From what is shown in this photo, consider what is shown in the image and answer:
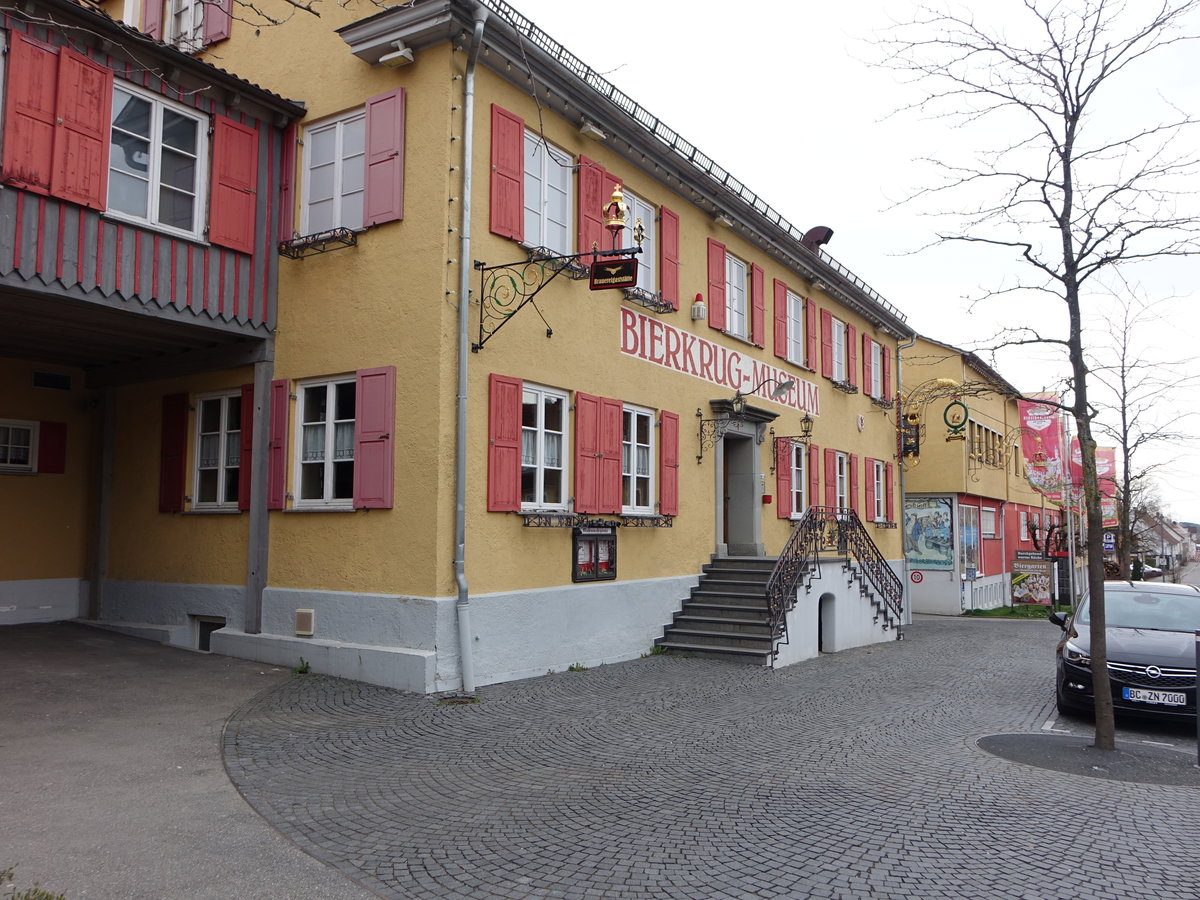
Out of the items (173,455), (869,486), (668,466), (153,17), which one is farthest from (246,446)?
(869,486)

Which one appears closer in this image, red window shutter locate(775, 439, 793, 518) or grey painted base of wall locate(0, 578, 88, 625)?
grey painted base of wall locate(0, 578, 88, 625)

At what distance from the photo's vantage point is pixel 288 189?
1105cm

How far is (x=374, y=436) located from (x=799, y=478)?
33.9 ft

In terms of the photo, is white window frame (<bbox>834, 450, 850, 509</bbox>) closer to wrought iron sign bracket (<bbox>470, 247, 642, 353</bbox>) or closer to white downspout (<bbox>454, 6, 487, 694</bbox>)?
wrought iron sign bracket (<bbox>470, 247, 642, 353</bbox>)

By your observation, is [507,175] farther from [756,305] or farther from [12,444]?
[12,444]

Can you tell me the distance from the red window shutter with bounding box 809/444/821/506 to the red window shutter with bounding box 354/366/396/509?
419 inches

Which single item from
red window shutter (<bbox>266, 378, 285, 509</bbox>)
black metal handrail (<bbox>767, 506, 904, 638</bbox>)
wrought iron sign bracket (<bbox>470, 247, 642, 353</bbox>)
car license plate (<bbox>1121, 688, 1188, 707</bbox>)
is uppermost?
wrought iron sign bracket (<bbox>470, 247, 642, 353</bbox>)

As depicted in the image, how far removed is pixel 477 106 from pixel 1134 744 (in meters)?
9.24

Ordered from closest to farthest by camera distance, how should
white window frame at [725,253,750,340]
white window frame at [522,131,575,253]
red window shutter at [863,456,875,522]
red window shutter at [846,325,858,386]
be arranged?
white window frame at [522,131,575,253] → white window frame at [725,253,750,340] → red window shutter at [846,325,858,386] → red window shutter at [863,456,875,522]

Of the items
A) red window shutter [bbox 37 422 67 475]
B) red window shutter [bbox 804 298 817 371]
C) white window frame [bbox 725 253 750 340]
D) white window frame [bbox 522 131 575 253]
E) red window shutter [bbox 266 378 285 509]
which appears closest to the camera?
red window shutter [bbox 266 378 285 509]

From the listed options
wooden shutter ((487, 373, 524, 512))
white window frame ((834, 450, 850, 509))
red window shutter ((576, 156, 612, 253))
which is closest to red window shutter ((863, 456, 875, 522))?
white window frame ((834, 450, 850, 509))

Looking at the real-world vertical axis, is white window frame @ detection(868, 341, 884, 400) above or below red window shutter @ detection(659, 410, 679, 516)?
above

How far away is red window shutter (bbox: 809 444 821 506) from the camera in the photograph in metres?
18.4

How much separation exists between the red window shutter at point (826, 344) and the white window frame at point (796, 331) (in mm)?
878
